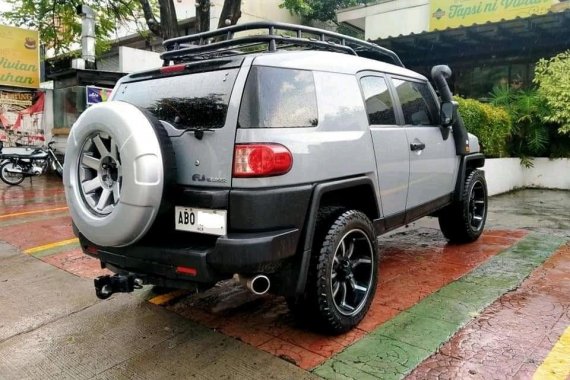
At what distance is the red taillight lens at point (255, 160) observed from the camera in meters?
2.53

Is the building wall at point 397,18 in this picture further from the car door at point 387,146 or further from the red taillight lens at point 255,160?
the red taillight lens at point 255,160

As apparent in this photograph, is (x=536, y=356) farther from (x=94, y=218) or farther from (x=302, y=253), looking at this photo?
(x=94, y=218)

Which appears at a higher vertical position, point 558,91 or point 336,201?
point 558,91

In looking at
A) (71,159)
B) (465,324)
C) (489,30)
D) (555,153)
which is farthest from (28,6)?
(555,153)

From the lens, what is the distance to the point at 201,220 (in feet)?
8.59

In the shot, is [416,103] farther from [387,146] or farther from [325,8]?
[325,8]

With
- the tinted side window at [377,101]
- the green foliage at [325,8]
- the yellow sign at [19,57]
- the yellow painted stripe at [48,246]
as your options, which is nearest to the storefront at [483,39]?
the green foliage at [325,8]

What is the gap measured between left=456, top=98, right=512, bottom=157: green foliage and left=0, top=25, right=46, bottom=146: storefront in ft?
38.3

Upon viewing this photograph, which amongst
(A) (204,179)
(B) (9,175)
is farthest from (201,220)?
(B) (9,175)

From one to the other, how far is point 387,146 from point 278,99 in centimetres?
118

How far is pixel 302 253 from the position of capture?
2725mm

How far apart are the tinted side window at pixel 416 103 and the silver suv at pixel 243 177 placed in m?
0.66

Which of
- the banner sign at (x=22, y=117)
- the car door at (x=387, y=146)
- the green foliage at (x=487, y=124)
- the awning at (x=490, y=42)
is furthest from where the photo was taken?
the banner sign at (x=22, y=117)

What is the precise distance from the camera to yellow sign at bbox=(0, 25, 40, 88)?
42.5 ft
